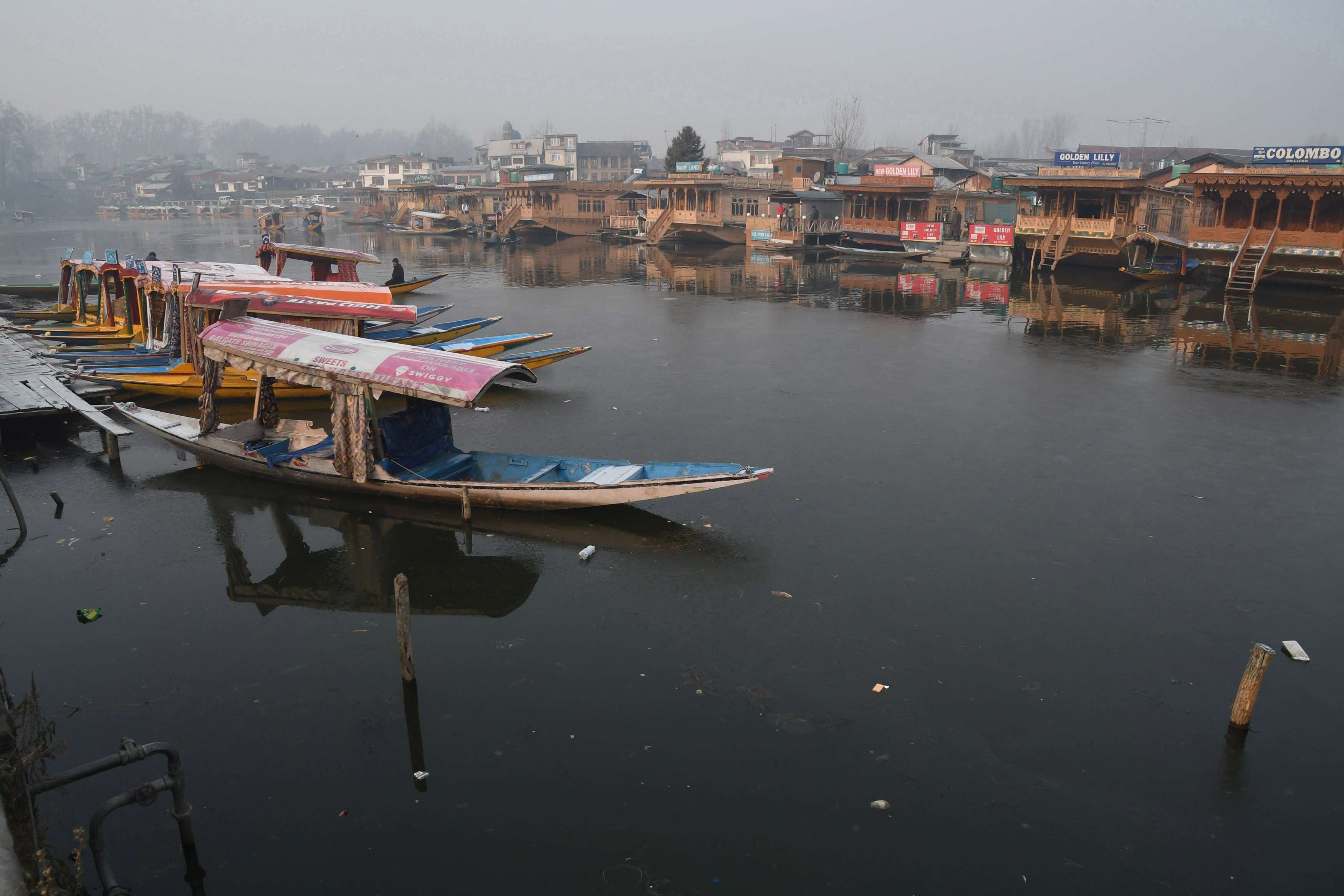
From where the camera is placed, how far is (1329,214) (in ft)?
120

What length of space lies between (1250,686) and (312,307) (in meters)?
16.7

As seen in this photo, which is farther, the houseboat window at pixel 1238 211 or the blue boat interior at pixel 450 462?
the houseboat window at pixel 1238 211

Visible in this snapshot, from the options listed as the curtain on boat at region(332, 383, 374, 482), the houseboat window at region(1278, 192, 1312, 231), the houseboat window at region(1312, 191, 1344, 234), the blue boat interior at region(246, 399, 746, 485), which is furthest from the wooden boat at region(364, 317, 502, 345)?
the houseboat window at region(1312, 191, 1344, 234)

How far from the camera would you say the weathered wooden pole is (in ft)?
24.3

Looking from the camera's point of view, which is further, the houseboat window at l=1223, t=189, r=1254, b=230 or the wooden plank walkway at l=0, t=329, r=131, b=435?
the houseboat window at l=1223, t=189, r=1254, b=230

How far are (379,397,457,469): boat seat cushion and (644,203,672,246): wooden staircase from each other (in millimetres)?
49566

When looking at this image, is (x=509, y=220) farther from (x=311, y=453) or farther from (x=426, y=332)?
(x=311, y=453)

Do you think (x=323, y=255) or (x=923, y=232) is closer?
(x=323, y=255)

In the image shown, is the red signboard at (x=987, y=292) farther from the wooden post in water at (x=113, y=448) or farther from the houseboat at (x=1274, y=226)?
the wooden post in water at (x=113, y=448)

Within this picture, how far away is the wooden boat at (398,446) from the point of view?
38.5 feet

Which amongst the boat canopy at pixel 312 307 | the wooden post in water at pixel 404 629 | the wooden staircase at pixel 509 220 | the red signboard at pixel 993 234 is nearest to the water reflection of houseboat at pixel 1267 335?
the red signboard at pixel 993 234

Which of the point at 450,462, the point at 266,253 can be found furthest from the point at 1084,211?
the point at 450,462

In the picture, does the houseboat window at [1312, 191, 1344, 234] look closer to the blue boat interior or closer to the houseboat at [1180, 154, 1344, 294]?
the houseboat at [1180, 154, 1344, 294]

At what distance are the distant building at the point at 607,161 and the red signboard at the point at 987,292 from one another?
247 feet
